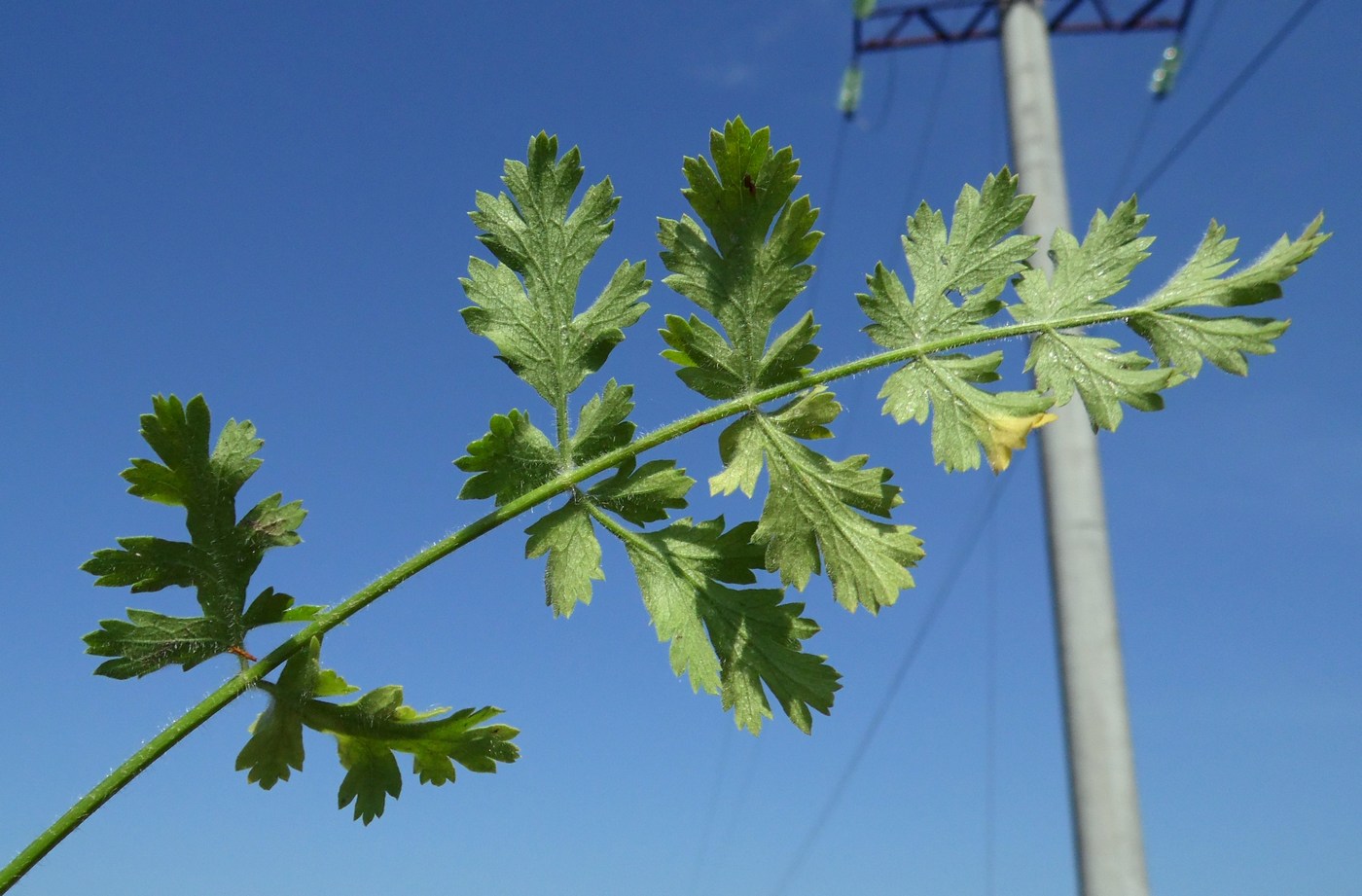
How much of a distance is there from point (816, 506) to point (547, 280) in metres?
0.27

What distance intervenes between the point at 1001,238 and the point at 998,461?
0.19m

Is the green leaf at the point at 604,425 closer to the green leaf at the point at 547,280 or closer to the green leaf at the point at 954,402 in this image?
the green leaf at the point at 547,280

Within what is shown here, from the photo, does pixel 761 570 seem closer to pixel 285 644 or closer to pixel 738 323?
pixel 738 323

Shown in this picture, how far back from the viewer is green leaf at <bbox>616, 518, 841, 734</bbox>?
2.45 feet

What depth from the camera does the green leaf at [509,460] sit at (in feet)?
2.31

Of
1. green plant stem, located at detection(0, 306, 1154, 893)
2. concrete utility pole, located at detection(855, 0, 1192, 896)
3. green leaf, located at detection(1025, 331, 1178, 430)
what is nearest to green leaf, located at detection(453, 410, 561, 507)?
green plant stem, located at detection(0, 306, 1154, 893)

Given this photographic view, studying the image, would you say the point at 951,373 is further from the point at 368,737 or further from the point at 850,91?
the point at 850,91

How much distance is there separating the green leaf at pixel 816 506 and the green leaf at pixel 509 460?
12 cm

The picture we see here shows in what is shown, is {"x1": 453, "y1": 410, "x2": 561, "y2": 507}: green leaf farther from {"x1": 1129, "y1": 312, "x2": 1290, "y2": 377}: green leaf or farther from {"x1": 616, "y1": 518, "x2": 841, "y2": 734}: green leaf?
{"x1": 1129, "y1": 312, "x2": 1290, "y2": 377}: green leaf

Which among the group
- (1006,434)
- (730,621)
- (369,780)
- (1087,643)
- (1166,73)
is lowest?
(369,780)

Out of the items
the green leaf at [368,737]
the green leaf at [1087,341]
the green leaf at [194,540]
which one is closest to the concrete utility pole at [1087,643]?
the green leaf at [1087,341]

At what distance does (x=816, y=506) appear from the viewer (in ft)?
2.36

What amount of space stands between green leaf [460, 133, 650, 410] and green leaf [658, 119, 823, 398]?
0.20 ft

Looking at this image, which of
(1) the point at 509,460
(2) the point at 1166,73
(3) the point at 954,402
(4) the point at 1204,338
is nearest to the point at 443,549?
(1) the point at 509,460
